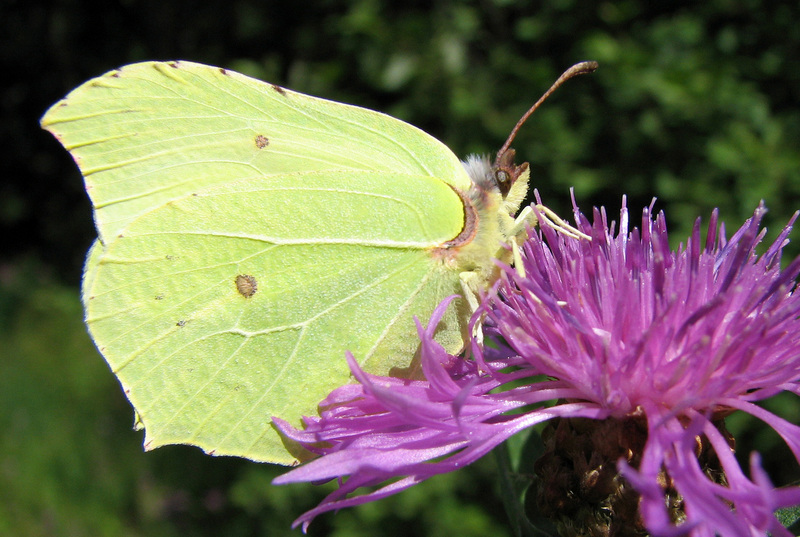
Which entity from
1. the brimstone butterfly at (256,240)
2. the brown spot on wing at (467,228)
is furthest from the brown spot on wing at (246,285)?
the brown spot on wing at (467,228)

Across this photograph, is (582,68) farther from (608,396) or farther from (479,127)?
(479,127)

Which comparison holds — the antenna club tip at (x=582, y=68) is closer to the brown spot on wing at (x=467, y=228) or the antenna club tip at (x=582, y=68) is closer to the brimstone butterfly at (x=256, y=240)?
the brimstone butterfly at (x=256, y=240)

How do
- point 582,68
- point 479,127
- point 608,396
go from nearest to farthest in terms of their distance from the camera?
point 608,396 < point 582,68 < point 479,127

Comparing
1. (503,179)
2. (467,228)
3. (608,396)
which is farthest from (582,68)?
(608,396)

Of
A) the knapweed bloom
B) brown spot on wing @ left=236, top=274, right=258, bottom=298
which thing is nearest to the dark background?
the knapweed bloom

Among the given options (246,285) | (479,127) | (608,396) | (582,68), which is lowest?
(246,285)

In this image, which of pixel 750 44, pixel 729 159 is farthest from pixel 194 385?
pixel 750 44

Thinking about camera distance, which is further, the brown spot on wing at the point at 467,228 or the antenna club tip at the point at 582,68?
the antenna club tip at the point at 582,68

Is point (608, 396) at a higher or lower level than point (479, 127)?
lower
